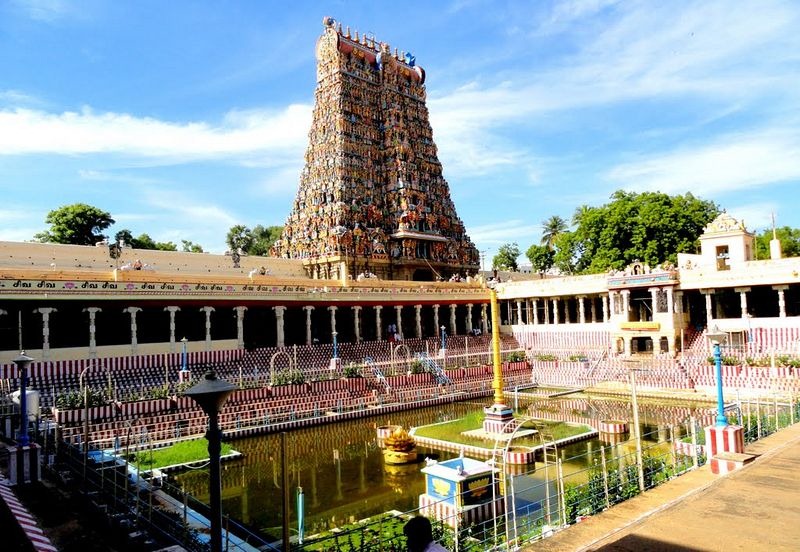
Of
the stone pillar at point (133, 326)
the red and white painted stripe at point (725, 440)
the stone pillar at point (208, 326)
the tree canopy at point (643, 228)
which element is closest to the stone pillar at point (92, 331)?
the stone pillar at point (133, 326)

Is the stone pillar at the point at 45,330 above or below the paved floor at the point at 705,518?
above

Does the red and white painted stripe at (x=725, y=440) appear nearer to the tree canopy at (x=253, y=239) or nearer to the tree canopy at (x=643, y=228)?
the tree canopy at (x=643, y=228)

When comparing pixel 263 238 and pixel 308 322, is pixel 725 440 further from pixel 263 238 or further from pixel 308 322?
pixel 263 238

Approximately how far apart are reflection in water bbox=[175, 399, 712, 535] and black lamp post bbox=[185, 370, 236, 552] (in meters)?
4.21

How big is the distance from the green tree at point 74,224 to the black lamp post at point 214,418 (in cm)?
5185

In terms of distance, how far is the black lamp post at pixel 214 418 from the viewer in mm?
5906

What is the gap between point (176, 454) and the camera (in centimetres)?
1717

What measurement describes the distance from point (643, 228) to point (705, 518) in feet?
134

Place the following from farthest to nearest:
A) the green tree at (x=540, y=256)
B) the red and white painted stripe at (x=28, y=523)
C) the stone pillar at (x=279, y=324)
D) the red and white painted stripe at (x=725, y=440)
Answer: the green tree at (x=540, y=256), the stone pillar at (x=279, y=324), the red and white painted stripe at (x=725, y=440), the red and white painted stripe at (x=28, y=523)

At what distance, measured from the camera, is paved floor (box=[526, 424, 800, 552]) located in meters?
7.90

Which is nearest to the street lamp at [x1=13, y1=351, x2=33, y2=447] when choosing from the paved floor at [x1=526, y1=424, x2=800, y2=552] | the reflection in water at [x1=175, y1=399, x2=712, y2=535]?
the reflection in water at [x1=175, y1=399, x2=712, y2=535]

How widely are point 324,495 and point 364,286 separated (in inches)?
963

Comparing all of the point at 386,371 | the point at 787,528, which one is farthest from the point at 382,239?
the point at 787,528

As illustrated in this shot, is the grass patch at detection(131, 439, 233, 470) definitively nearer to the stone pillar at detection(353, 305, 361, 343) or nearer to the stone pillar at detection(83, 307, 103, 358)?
the stone pillar at detection(83, 307, 103, 358)
